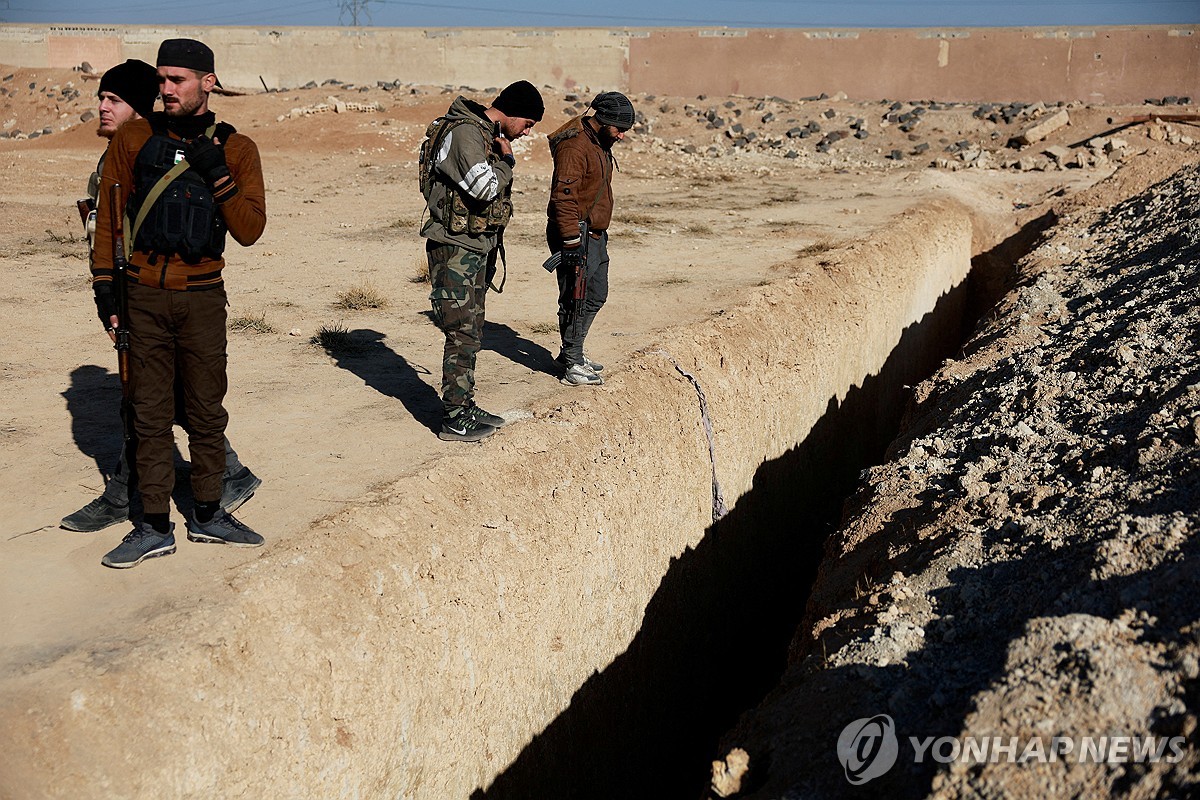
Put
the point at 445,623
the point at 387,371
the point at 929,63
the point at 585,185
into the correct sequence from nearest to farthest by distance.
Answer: the point at 445,623
the point at 585,185
the point at 387,371
the point at 929,63

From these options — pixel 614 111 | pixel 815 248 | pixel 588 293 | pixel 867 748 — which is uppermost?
pixel 614 111

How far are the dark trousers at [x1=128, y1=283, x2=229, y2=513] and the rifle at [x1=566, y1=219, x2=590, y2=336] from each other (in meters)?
2.41

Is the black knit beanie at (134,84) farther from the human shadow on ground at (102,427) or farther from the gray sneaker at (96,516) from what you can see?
the gray sneaker at (96,516)

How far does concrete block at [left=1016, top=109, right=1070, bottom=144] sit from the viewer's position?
21750 millimetres

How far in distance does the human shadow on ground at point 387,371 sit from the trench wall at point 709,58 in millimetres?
27056

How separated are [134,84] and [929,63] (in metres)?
30.7

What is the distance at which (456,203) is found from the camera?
4.77 metres

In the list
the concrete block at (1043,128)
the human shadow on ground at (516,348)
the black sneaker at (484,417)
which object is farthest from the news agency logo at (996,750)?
the concrete block at (1043,128)

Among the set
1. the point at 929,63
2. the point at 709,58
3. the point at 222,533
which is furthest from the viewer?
the point at 709,58

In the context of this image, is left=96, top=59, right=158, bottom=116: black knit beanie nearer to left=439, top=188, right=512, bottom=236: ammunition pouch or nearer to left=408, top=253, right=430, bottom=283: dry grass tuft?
left=439, top=188, right=512, bottom=236: ammunition pouch

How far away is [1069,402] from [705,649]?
290cm

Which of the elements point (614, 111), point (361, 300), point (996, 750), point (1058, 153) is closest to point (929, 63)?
point (1058, 153)

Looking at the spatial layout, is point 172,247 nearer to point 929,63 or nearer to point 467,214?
point 467,214

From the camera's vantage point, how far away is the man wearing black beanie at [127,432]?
385 centimetres
